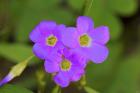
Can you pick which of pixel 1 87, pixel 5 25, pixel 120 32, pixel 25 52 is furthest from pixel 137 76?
pixel 1 87

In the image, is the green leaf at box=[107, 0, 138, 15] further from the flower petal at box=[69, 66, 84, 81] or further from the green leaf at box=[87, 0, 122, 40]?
the flower petal at box=[69, 66, 84, 81]

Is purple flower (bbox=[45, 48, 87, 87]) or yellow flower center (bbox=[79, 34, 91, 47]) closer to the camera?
purple flower (bbox=[45, 48, 87, 87])

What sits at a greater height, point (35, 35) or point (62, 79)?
point (35, 35)

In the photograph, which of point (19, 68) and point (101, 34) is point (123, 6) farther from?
point (19, 68)

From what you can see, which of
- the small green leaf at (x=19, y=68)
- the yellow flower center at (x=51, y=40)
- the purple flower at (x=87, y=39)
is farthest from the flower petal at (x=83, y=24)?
the small green leaf at (x=19, y=68)

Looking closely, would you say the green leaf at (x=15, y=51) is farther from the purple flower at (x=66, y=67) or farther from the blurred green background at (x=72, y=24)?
the purple flower at (x=66, y=67)

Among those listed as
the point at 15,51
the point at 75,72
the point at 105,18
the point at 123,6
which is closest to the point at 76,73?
the point at 75,72

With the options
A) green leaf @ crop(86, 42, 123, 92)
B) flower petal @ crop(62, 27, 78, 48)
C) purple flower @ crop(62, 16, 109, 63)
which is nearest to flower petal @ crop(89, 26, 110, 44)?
purple flower @ crop(62, 16, 109, 63)
